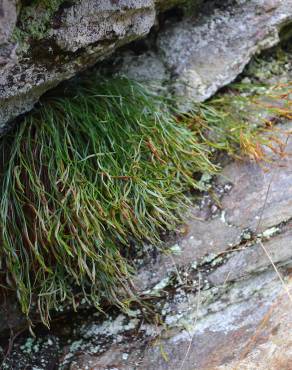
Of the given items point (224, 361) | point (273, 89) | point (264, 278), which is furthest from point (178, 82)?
point (224, 361)

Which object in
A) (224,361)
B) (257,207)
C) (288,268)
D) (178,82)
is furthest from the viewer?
(178,82)

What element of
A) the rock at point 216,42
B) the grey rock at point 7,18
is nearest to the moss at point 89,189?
the rock at point 216,42

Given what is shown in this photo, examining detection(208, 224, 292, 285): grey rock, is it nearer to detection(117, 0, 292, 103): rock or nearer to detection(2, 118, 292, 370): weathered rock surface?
detection(2, 118, 292, 370): weathered rock surface

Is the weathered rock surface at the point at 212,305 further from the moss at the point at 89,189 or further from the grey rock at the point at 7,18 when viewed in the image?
the grey rock at the point at 7,18

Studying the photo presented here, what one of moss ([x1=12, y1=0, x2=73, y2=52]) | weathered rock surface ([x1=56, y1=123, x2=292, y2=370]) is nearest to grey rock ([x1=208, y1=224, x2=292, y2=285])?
weathered rock surface ([x1=56, y1=123, x2=292, y2=370])

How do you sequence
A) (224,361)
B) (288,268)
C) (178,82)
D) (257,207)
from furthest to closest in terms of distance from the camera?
(178,82), (257,207), (288,268), (224,361)

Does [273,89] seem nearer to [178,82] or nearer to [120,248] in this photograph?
[178,82]
